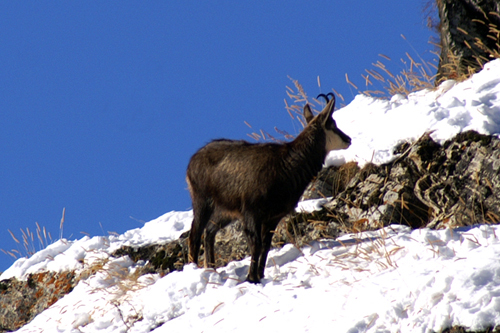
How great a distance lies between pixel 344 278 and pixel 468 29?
6467mm

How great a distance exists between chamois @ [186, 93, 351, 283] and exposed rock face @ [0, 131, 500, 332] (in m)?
→ 0.71

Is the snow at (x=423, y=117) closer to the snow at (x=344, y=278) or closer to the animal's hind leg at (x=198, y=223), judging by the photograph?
the snow at (x=344, y=278)

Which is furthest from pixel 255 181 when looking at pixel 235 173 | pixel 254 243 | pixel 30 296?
pixel 30 296

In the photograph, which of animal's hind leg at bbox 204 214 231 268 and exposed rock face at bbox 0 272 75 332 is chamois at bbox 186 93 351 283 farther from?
exposed rock face at bbox 0 272 75 332

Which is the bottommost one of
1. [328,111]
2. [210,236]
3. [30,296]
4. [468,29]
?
[210,236]

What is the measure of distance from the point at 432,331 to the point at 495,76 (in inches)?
218

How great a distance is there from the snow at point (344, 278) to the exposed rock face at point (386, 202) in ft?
0.82

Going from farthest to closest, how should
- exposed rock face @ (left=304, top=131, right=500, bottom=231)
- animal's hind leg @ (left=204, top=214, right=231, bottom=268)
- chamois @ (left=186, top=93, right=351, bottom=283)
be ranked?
animal's hind leg @ (left=204, top=214, right=231, bottom=268)
exposed rock face @ (left=304, top=131, right=500, bottom=231)
chamois @ (left=186, top=93, right=351, bottom=283)

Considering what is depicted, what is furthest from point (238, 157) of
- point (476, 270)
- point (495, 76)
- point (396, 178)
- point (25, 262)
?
point (25, 262)

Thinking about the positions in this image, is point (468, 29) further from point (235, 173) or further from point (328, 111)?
point (235, 173)

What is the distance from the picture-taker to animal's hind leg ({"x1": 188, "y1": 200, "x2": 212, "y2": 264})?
7.45m

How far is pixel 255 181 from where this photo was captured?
22.2 ft

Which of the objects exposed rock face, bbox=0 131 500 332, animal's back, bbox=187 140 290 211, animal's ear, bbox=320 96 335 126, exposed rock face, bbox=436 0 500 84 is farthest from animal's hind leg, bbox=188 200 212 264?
exposed rock face, bbox=436 0 500 84

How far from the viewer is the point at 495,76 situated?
8.77 m
